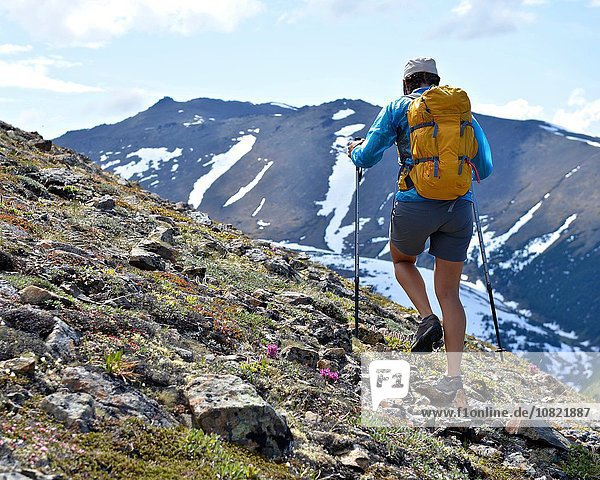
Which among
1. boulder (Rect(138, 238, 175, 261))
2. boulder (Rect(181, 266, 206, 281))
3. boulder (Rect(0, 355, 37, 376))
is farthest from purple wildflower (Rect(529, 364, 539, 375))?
boulder (Rect(0, 355, 37, 376))

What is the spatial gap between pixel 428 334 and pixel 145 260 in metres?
5.94

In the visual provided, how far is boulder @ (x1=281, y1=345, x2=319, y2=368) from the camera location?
8.39 metres

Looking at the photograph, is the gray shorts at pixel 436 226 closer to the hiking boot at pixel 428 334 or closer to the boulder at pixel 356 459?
the hiking boot at pixel 428 334

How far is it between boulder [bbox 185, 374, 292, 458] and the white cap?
479 centimetres

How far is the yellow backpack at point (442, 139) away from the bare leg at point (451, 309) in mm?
1170

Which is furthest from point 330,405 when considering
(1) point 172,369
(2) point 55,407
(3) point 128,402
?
(2) point 55,407

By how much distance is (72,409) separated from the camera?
16.2ft

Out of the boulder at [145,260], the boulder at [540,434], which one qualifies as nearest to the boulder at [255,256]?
the boulder at [145,260]

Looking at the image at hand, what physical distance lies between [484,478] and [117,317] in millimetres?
4823

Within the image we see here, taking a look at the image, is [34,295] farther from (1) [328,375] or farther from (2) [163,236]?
(2) [163,236]

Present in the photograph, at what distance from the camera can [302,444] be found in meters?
5.85

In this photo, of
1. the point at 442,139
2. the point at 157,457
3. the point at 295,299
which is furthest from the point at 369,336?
the point at 157,457

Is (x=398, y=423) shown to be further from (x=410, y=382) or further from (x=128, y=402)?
(x=128, y=402)

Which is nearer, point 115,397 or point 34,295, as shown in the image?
point 115,397
